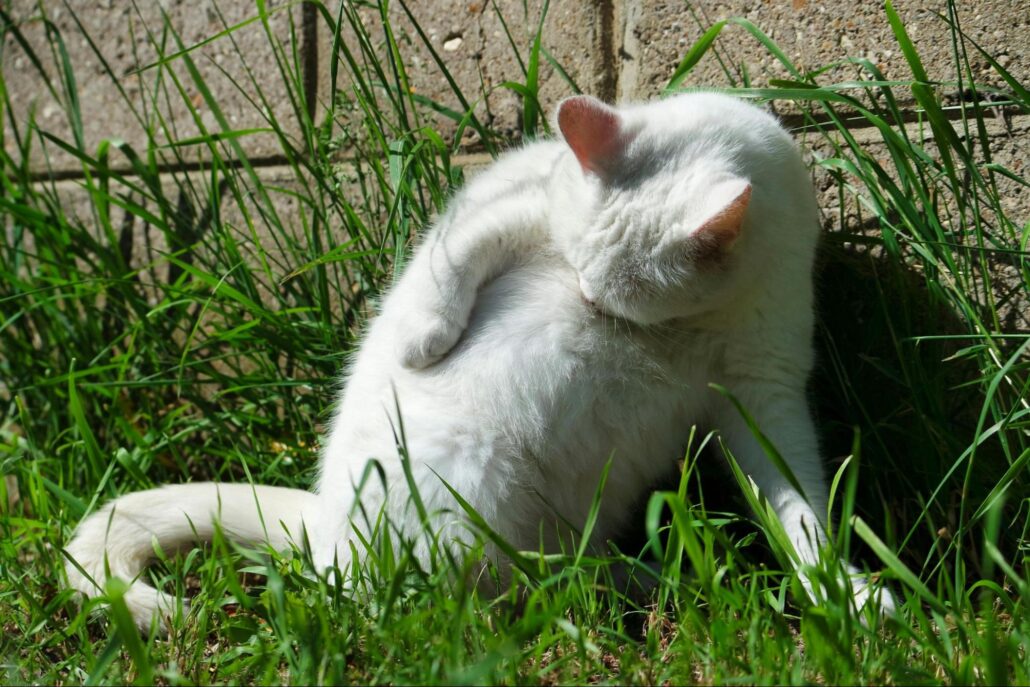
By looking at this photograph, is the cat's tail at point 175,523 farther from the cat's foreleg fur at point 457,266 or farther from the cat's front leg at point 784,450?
the cat's front leg at point 784,450

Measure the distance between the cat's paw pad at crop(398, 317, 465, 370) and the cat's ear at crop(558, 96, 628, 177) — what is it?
322 mm

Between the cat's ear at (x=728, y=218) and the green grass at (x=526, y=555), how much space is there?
273 mm

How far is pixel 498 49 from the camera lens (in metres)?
1.93

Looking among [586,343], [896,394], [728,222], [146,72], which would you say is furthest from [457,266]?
[146,72]

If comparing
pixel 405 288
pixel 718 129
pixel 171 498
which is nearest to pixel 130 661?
pixel 171 498

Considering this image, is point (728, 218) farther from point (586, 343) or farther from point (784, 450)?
point (784, 450)

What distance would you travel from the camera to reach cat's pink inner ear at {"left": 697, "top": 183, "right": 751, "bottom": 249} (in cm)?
122

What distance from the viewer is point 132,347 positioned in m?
2.06

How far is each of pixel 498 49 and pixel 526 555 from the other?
1.13 meters

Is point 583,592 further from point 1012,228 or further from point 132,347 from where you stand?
point 132,347

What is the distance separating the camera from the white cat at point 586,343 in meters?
1.35

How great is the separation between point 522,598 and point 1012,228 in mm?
966

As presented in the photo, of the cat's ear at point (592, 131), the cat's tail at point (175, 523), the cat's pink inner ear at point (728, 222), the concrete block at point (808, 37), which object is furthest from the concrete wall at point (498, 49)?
the cat's tail at point (175, 523)

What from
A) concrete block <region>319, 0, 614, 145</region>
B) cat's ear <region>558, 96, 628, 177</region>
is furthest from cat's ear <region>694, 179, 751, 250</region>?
concrete block <region>319, 0, 614, 145</region>
